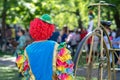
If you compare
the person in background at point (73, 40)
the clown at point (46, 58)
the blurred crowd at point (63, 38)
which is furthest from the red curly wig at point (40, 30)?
the person in background at point (73, 40)

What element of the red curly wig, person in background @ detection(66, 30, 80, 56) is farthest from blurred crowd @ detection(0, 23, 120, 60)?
the red curly wig

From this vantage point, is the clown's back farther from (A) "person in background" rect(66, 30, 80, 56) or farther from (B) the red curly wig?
(A) "person in background" rect(66, 30, 80, 56)

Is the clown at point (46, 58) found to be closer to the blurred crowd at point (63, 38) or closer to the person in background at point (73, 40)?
the blurred crowd at point (63, 38)

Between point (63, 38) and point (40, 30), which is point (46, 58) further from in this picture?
point (63, 38)

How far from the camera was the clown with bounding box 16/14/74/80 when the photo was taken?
16.6ft

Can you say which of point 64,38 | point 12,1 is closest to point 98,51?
point 64,38

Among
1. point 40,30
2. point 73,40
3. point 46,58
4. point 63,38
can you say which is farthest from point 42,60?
point 73,40

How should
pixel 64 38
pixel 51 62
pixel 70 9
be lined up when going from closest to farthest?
1. pixel 51 62
2. pixel 64 38
3. pixel 70 9

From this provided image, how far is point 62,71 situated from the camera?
16.7 ft

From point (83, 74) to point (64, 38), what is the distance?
14.8 metres

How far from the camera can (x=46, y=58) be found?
5.08 metres

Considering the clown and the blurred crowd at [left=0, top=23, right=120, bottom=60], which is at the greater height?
the clown

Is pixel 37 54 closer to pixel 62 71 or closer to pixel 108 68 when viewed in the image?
pixel 62 71

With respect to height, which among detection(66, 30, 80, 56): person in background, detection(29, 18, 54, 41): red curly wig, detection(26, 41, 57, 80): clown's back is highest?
detection(29, 18, 54, 41): red curly wig
